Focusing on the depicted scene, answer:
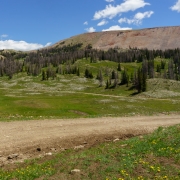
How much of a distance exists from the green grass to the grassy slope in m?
18.1

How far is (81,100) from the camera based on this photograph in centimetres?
7625

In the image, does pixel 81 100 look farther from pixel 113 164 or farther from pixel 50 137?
pixel 113 164

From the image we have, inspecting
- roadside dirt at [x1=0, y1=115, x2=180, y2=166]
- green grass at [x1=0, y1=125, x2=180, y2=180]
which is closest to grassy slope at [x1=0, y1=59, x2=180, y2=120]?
roadside dirt at [x1=0, y1=115, x2=180, y2=166]

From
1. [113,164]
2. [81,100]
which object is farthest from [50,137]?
[81,100]

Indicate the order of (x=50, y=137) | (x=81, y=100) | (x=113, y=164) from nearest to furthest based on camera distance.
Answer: (x=113, y=164), (x=50, y=137), (x=81, y=100)

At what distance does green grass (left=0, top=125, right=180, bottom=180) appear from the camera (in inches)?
446

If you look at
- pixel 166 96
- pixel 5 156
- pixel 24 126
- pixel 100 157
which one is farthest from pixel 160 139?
pixel 166 96

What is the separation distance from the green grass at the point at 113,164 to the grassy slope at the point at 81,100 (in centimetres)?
1812

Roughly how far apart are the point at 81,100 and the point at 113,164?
209 feet

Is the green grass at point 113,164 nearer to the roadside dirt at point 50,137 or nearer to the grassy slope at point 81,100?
the roadside dirt at point 50,137

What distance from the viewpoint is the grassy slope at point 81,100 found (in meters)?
51.4

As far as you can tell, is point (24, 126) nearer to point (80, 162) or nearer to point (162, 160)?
point (80, 162)

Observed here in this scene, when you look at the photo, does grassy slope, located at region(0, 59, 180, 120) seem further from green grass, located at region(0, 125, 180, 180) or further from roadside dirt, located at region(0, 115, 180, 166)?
green grass, located at region(0, 125, 180, 180)

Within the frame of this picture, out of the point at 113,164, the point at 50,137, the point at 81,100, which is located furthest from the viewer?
the point at 81,100
